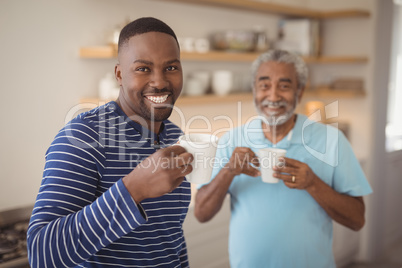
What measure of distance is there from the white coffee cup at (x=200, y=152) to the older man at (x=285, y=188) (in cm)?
42

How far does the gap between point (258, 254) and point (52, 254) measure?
877 mm

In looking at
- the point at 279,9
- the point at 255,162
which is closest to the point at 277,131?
the point at 255,162

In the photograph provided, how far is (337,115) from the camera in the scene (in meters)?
3.74

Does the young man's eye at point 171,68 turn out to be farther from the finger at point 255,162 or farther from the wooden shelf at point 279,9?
the wooden shelf at point 279,9

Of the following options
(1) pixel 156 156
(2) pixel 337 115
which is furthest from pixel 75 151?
(2) pixel 337 115

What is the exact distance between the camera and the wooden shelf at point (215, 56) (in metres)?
2.12

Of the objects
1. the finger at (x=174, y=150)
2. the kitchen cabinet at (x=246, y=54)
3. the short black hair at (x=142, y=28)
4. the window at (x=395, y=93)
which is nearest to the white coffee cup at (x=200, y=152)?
the finger at (x=174, y=150)

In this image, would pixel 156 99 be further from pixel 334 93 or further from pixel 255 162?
pixel 334 93

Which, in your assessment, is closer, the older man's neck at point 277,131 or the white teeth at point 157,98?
the white teeth at point 157,98

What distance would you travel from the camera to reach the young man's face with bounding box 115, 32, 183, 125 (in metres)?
0.88

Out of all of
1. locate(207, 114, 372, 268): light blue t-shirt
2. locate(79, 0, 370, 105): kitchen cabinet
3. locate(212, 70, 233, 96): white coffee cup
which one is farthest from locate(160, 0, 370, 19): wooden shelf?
locate(207, 114, 372, 268): light blue t-shirt

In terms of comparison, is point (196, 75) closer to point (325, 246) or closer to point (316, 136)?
point (316, 136)

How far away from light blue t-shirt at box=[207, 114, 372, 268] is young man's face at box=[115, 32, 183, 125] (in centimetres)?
63

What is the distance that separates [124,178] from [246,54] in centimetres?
225
